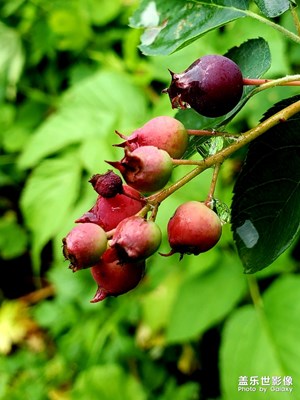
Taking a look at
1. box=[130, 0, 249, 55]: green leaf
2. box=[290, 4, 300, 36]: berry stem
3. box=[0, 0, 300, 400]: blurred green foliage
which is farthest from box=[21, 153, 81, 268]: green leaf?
box=[290, 4, 300, 36]: berry stem

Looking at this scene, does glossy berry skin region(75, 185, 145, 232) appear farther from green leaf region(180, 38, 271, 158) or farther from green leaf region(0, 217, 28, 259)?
green leaf region(0, 217, 28, 259)

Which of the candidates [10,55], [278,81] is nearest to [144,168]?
[278,81]

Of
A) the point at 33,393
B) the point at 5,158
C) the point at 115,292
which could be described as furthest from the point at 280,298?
the point at 5,158

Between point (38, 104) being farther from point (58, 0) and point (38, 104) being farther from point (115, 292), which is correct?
point (115, 292)

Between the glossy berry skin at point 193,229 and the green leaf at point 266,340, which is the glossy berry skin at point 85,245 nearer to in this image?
→ the glossy berry skin at point 193,229

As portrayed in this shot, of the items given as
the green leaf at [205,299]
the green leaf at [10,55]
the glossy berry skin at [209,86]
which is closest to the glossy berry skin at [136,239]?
the glossy berry skin at [209,86]

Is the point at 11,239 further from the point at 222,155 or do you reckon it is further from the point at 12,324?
the point at 222,155
